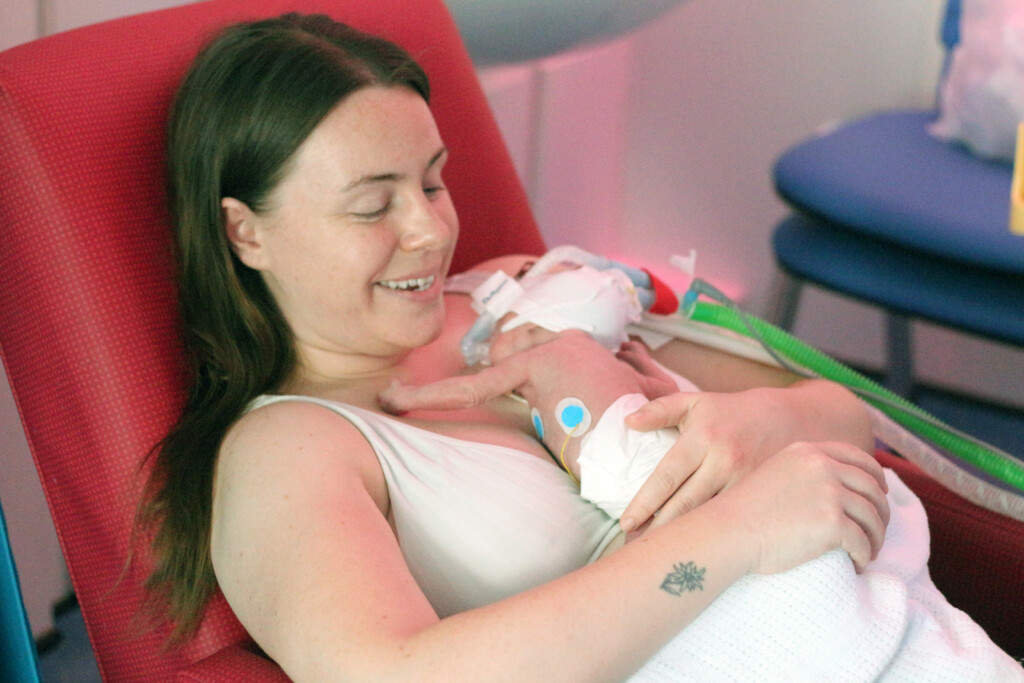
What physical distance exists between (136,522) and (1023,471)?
114 cm

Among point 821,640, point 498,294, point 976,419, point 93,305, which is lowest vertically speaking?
point 976,419

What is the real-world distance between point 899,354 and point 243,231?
2.04 metres

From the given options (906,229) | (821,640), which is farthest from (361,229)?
(906,229)

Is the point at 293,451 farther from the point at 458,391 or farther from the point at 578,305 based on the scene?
the point at 578,305

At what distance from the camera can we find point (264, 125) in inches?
46.2

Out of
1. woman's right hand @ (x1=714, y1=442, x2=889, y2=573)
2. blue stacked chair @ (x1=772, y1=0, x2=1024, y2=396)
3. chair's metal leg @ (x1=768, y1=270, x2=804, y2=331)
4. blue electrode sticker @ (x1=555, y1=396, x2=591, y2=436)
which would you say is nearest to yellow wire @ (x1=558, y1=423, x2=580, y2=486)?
blue electrode sticker @ (x1=555, y1=396, x2=591, y2=436)

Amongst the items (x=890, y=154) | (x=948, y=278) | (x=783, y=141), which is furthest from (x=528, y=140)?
(x=948, y=278)

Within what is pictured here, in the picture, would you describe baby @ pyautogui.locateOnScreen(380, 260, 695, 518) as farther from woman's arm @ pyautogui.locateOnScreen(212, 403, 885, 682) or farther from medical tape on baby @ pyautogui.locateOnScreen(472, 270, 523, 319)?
woman's arm @ pyautogui.locateOnScreen(212, 403, 885, 682)

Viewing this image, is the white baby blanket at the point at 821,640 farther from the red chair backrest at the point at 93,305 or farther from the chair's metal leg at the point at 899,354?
the chair's metal leg at the point at 899,354

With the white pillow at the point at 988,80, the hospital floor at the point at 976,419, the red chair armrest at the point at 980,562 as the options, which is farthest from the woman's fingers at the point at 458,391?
the white pillow at the point at 988,80

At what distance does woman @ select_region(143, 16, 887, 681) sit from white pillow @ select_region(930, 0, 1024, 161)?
4.01 ft

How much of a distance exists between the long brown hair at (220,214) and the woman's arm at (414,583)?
0.22 feet

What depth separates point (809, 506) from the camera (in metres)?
1.02

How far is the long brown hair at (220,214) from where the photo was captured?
1137 millimetres
